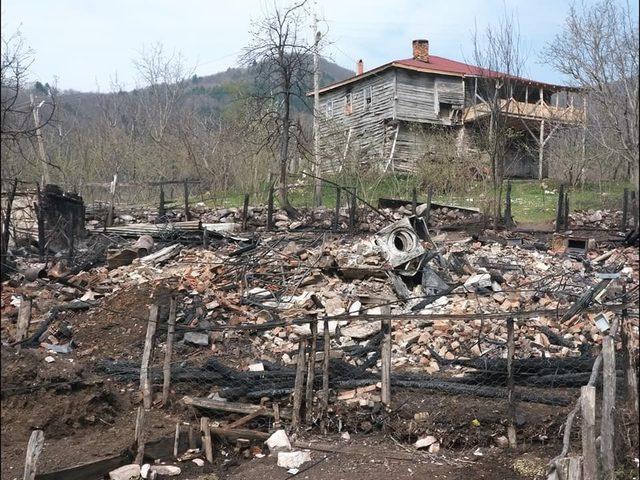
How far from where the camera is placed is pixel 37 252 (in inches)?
557

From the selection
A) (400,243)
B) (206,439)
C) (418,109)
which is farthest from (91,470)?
(418,109)

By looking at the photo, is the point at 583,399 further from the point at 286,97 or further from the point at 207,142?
the point at 207,142

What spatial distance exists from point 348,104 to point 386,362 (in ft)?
96.8

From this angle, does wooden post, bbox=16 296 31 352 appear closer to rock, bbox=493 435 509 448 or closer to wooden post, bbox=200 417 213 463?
wooden post, bbox=200 417 213 463

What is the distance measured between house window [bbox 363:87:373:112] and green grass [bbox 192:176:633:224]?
813cm

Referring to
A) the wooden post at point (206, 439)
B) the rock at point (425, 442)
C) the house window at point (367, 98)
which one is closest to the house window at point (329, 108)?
the house window at point (367, 98)

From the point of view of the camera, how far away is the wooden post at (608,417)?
4.02m

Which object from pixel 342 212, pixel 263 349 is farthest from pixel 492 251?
pixel 263 349

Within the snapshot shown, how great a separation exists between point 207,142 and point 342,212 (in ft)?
41.2

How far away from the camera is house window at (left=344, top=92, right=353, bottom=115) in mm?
34916

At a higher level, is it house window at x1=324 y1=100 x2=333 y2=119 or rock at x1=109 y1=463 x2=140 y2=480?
house window at x1=324 y1=100 x2=333 y2=119

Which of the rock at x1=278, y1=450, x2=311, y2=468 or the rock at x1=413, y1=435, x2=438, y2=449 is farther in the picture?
the rock at x1=413, y1=435, x2=438, y2=449

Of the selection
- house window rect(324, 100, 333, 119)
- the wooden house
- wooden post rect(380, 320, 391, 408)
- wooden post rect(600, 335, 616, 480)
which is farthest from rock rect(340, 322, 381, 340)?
house window rect(324, 100, 333, 119)

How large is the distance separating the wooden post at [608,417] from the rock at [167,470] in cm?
411
